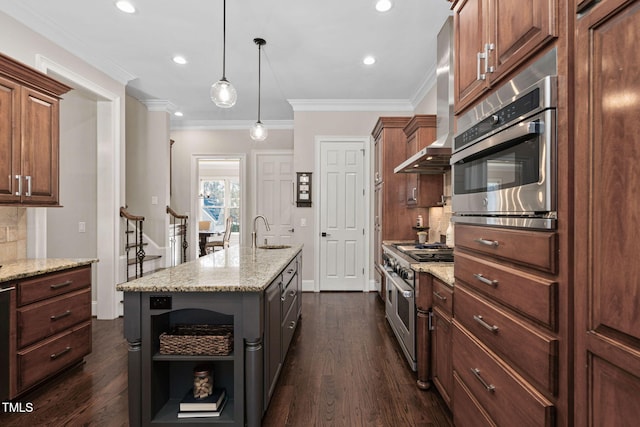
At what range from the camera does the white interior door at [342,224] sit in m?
5.12

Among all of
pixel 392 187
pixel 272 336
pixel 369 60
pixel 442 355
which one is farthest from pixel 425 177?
pixel 272 336

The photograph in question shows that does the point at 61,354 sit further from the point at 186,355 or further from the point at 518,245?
the point at 518,245

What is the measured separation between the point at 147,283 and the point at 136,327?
23 cm

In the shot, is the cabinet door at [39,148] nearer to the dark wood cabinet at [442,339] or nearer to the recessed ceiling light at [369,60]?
the recessed ceiling light at [369,60]

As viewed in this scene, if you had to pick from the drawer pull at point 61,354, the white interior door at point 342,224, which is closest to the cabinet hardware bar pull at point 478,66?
the drawer pull at point 61,354

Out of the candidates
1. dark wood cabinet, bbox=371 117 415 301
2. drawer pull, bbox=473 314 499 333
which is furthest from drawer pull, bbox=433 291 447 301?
dark wood cabinet, bbox=371 117 415 301

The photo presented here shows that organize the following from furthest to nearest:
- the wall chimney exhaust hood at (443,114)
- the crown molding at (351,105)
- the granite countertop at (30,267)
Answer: the crown molding at (351,105) → the wall chimney exhaust hood at (443,114) → the granite countertop at (30,267)

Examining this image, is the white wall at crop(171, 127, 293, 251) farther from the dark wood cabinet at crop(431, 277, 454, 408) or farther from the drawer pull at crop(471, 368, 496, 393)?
the drawer pull at crop(471, 368, 496, 393)

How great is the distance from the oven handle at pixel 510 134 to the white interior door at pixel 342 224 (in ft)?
11.7

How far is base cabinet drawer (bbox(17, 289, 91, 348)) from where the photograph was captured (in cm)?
217

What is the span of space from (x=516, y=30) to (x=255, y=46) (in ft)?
9.22

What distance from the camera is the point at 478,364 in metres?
1.43

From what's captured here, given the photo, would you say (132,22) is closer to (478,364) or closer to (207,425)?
(207,425)

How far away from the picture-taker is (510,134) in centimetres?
115
